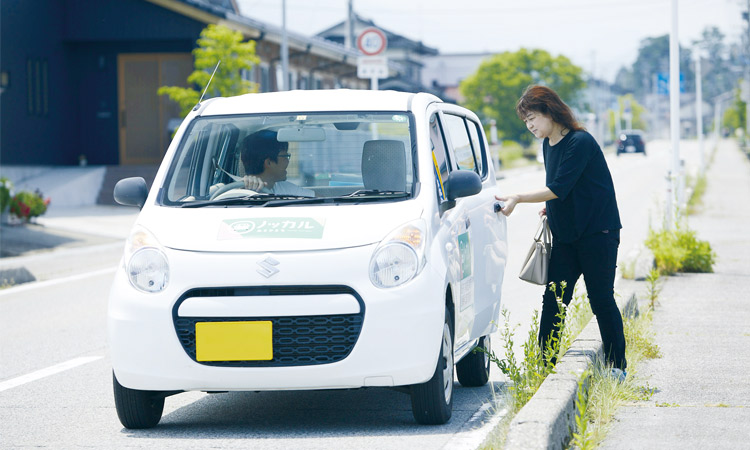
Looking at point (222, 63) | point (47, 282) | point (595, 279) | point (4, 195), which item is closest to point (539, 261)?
point (595, 279)

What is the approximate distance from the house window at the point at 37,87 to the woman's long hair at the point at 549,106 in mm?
25879

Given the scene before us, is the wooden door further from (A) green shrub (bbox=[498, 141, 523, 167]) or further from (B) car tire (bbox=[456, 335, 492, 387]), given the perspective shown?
(A) green shrub (bbox=[498, 141, 523, 167])

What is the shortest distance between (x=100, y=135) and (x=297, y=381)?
28.3 m

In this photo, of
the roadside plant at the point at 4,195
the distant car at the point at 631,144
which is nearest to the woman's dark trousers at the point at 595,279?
the roadside plant at the point at 4,195

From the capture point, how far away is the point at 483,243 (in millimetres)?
6738

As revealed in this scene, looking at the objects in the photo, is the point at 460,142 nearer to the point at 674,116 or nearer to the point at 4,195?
the point at 674,116

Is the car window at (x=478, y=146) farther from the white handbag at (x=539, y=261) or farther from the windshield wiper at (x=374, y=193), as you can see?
the windshield wiper at (x=374, y=193)

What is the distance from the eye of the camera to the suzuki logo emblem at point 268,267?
5.17m

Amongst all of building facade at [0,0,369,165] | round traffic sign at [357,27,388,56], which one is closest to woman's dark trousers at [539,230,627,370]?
round traffic sign at [357,27,388,56]

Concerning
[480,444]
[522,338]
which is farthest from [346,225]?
[522,338]

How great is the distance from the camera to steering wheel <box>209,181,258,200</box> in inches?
237

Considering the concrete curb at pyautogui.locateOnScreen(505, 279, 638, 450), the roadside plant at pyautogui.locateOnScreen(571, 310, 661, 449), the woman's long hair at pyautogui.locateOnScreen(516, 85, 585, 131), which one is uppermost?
the woman's long hair at pyautogui.locateOnScreen(516, 85, 585, 131)

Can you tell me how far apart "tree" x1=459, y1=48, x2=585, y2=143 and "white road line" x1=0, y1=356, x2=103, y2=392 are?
63061mm

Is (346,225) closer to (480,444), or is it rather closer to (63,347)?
(480,444)
